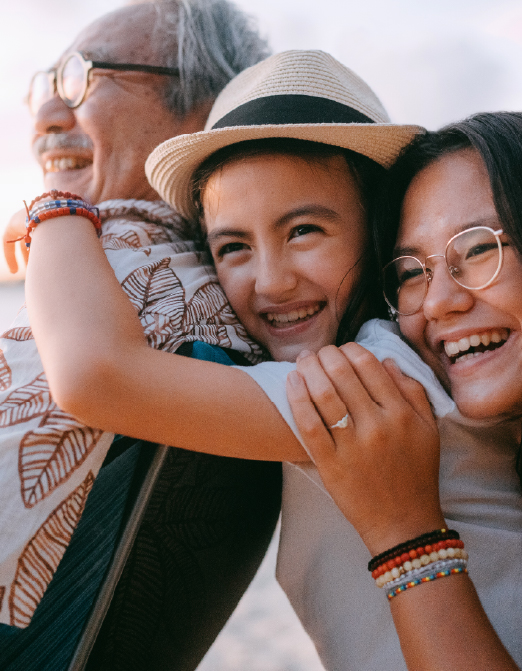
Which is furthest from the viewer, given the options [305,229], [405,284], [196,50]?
[196,50]

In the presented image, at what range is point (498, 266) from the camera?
3.91 ft

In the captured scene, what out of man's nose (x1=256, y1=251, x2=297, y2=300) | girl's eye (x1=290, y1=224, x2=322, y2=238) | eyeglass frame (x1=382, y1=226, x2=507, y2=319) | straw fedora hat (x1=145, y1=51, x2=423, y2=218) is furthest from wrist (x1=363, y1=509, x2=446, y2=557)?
straw fedora hat (x1=145, y1=51, x2=423, y2=218)

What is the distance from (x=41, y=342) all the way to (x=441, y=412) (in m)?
0.84

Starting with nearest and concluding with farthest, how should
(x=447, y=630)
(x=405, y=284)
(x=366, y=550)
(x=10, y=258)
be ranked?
(x=447, y=630), (x=366, y=550), (x=405, y=284), (x=10, y=258)

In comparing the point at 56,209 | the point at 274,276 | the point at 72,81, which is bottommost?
the point at 274,276

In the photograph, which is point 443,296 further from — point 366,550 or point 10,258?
point 10,258

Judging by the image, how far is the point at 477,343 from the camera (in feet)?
4.09

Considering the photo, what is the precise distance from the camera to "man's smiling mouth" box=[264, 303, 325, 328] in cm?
157

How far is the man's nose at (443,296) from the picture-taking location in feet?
4.04

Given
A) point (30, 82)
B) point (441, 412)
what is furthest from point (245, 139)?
point (30, 82)

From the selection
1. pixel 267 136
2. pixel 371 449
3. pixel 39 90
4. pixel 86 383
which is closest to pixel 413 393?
pixel 371 449

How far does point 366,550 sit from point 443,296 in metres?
0.61

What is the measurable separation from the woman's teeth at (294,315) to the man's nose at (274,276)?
0.09 m

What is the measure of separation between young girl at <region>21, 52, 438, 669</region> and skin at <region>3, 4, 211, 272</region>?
32 centimetres
